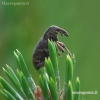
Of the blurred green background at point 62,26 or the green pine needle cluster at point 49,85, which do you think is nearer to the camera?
the green pine needle cluster at point 49,85

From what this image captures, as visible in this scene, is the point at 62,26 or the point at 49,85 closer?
the point at 49,85

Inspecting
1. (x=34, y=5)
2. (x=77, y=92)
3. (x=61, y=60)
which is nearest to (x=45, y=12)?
(x=34, y=5)

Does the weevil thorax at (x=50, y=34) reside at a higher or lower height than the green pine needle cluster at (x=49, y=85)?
higher

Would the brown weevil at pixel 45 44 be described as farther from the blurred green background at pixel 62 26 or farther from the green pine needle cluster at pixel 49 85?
the blurred green background at pixel 62 26

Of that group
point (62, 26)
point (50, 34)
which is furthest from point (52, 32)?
point (62, 26)

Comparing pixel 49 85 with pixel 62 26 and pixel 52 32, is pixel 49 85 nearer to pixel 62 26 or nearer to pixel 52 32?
pixel 52 32

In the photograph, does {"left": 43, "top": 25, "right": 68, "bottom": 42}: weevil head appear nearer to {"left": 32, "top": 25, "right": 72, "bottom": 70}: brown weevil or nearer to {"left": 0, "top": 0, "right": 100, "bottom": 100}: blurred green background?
Answer: {"left": 32, "top": 25, "right": 72, "bottom": 70}: brown weevil

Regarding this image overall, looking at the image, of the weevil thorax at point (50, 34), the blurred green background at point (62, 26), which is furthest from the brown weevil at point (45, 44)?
the blurred green background at point (62, 26)

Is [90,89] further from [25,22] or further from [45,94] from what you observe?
[45,94]
